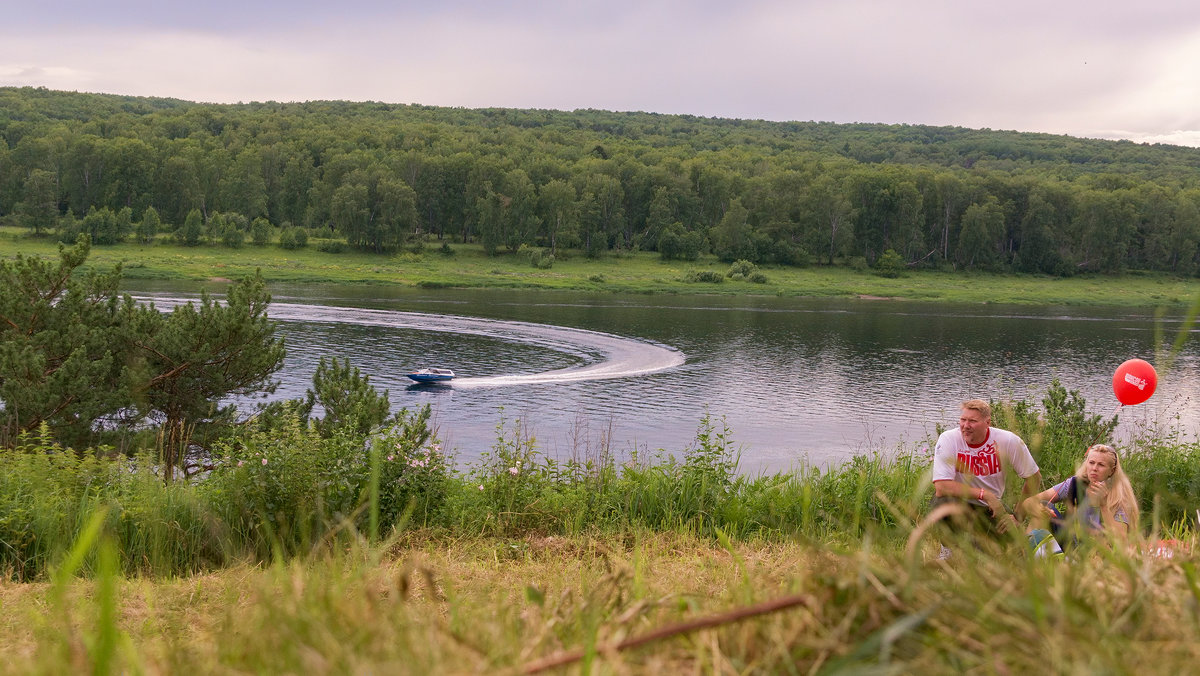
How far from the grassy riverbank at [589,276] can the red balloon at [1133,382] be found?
72.3 metres

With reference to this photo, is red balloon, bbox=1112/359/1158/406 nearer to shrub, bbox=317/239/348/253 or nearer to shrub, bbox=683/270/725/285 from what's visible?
shrub, bbox=683/270/725/285

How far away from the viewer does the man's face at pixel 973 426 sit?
7.13m

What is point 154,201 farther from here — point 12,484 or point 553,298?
point 12,484

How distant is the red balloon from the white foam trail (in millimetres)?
30479

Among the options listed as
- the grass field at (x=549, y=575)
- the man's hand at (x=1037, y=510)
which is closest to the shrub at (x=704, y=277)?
the grass field at (x=549, y=575)

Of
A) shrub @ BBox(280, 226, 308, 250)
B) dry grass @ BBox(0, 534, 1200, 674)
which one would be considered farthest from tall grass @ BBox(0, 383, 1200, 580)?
shrub @ BBox(280, 226, 308, 250)

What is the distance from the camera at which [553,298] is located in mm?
77812

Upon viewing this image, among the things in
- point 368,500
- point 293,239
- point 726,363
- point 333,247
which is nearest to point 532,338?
point 726,363

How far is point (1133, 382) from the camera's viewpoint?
12359 millimetres

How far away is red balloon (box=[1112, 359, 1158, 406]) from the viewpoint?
12.2 m

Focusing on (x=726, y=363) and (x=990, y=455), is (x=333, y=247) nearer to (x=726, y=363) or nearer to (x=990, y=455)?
(x=726, y=363)

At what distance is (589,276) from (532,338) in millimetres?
39274

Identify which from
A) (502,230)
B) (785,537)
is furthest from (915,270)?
(785,537)

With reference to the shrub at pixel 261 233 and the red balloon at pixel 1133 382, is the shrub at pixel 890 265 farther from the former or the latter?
the red balloon at pixel 1133 382
